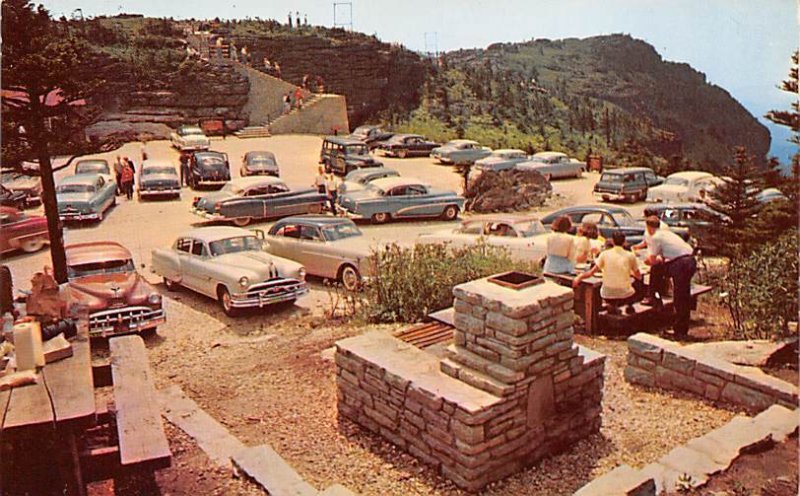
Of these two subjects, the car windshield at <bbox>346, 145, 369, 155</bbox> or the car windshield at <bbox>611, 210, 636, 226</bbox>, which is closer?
the car windshield at <bbox>611, 210, 636, 226</bbox>

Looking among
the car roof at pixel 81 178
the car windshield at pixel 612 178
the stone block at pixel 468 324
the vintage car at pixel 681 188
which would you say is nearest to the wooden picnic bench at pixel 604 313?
the stone block at pixel 468 324

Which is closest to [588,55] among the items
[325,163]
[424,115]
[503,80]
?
[503,80]

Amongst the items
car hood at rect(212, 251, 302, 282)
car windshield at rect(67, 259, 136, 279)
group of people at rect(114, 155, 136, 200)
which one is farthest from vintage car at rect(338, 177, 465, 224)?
car windshield at rect(67, 259, 136, 279)

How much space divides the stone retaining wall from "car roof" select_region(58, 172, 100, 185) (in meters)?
9.35

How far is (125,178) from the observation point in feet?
48.1

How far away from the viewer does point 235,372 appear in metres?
7.95

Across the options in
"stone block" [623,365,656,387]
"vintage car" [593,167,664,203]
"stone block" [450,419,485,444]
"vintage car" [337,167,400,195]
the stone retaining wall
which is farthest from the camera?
"vintage car" [593,167,664,203]

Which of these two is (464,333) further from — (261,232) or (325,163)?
(325,163)

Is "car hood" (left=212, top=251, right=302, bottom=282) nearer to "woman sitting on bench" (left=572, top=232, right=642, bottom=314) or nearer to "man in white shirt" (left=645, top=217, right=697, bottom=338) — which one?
"woman sitting on bench" (left=572, top=232, right=642, bottom=314)

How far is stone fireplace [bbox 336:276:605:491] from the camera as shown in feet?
17.6

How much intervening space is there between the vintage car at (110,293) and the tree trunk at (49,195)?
4.5 inches

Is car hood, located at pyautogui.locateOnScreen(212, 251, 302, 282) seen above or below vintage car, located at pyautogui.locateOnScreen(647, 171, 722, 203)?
above

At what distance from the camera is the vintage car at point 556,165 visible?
24.7 meters

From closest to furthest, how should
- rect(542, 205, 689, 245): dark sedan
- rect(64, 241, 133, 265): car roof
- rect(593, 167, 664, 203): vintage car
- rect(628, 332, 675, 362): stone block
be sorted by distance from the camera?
rect(628, 332, 675, 362): stone block < rect(64, 241, 133, 265): car roof < rect(542, 205, 689, 245): dark sedan < rect(593, 167, 664, 203): vintage car
